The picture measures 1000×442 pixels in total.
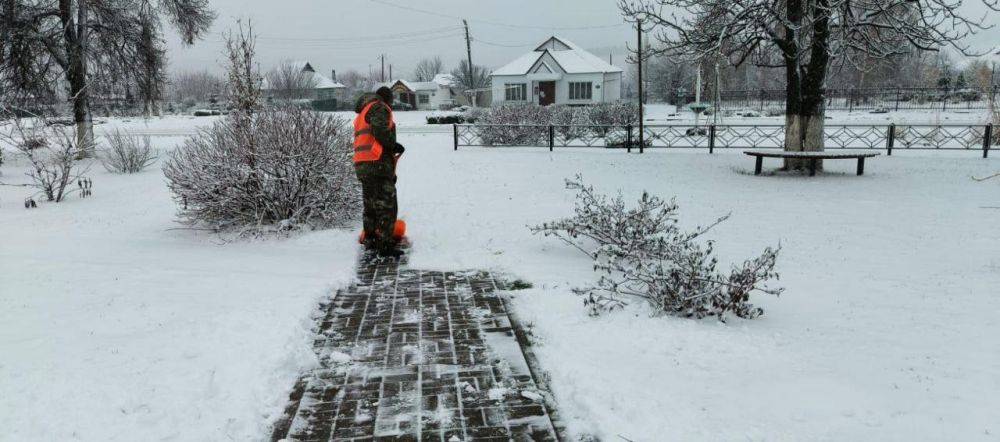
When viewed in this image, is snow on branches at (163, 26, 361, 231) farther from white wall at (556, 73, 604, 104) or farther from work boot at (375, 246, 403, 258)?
white wall at (556, 73, 604, 104)

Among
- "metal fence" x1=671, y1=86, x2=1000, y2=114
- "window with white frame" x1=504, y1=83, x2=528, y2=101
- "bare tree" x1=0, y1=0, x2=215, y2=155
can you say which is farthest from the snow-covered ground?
"metal fence" x1=671, y1=86, x2=1000, y2=114

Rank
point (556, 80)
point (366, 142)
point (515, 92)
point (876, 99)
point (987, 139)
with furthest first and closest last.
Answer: point (876, 99) < point (515, 92) < point (556, 80) < point (987, 139) < point (366, 142)

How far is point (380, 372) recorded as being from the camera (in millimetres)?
3965

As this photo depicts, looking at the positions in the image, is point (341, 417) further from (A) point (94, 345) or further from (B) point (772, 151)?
(B) point (772, 151)

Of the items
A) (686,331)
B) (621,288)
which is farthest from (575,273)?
(686,331)

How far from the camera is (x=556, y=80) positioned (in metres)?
45.2

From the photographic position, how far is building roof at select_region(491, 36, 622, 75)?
1781 inches

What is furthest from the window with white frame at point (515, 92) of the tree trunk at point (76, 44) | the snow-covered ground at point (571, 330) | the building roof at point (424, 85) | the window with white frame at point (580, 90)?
the snow-covered ground at point (571, 330)

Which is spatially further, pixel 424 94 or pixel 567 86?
pixel 424 94

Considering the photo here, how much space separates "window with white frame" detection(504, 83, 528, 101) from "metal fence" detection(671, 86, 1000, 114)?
13.8 meters

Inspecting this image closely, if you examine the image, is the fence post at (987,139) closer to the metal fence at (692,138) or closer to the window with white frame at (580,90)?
the metal fence at (692,138)

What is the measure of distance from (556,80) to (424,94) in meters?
28.3

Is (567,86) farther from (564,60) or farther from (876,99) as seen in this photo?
(876,99)

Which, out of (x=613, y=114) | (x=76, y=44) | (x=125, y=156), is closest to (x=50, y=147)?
(x=125, y=156)
